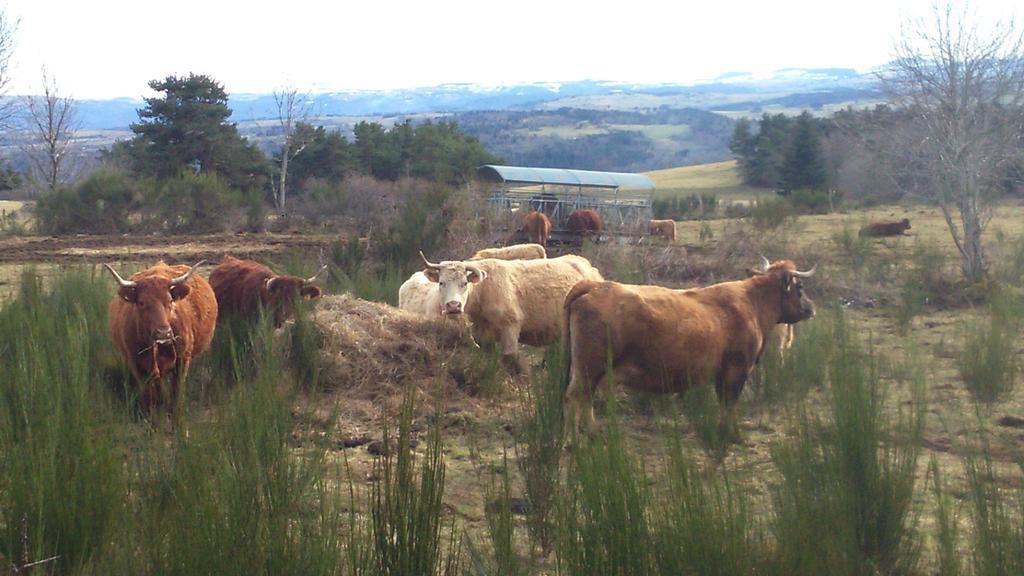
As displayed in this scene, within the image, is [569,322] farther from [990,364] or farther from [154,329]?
[990,364]

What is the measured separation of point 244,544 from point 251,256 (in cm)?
1540

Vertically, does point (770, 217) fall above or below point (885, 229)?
above

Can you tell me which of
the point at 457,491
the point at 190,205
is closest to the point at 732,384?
the point at 457,491

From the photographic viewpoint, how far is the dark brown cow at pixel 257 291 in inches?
350

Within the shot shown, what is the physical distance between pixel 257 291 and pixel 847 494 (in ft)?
21.0

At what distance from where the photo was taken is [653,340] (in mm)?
6930

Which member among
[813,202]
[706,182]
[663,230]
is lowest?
[706,182]

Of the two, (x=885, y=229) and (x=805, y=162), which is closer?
(x=885, y=229)

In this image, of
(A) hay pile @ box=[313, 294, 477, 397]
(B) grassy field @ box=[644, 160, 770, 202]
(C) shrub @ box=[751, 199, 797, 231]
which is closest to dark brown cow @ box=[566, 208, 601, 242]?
(C) shrub @ box=[751, 199, 797, 231]

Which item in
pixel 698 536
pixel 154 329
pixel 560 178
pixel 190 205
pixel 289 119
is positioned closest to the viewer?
pixel 698 536

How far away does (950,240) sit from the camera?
69.2ft

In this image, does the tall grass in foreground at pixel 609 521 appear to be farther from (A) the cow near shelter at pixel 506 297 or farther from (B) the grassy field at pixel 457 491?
(A) the cow near shelter at pixel 506 297

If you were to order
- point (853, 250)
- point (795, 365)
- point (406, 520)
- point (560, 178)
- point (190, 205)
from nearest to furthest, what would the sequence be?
1. point (406, 520)
2. point (795, 365)
3. point (853, 250)
4. point (190, 205)
5. point (560, 178)

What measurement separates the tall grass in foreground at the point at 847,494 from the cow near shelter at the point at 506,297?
5.18m
